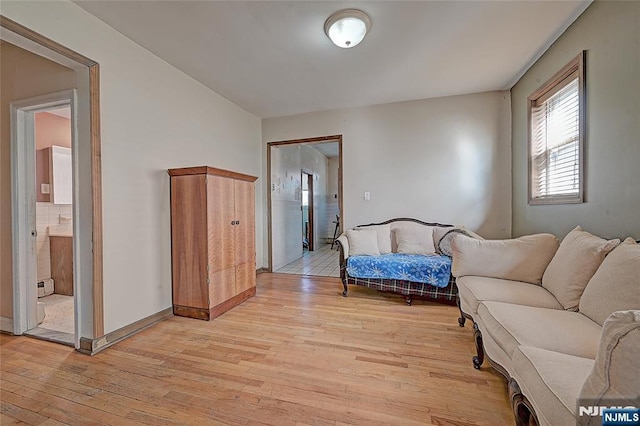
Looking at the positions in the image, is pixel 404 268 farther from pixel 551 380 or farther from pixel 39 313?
pixel 39 313

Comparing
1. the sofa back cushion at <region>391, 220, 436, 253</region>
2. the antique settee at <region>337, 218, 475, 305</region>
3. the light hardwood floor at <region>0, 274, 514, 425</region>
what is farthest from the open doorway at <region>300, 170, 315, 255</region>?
the light hardwood floor at <region>0, 274, 514, 425</region>

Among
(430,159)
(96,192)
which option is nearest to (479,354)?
(430,159)

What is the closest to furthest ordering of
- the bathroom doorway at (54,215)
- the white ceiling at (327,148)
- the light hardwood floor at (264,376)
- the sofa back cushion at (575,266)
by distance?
the light hardwood floor at (264,376), the sofa back cushion at (575,266), the bathroom doorway at (54,215), the white ceiling at (327,148)

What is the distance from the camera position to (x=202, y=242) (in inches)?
98.0

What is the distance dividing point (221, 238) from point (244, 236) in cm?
39

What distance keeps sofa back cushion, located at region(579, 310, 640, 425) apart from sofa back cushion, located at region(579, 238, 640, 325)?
80 cm

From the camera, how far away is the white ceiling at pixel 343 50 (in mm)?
1933

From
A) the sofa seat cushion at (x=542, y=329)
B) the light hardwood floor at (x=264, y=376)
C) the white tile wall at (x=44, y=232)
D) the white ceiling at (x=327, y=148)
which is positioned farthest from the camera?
the white ceiling at (x=327, y=148)

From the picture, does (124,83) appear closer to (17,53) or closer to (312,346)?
(17,53)

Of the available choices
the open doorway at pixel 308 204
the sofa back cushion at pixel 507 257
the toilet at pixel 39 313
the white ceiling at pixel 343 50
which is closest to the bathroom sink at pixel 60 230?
the toilet at pixel 39 313

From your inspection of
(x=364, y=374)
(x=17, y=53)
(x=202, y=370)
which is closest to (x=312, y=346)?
(x=364, y=374)

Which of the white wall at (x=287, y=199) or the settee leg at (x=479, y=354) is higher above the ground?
the white wall at (x=287, y=199)

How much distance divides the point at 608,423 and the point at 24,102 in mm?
3767

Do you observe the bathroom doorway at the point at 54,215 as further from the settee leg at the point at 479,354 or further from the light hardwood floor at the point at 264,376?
the settee leg at the point at 479,354
